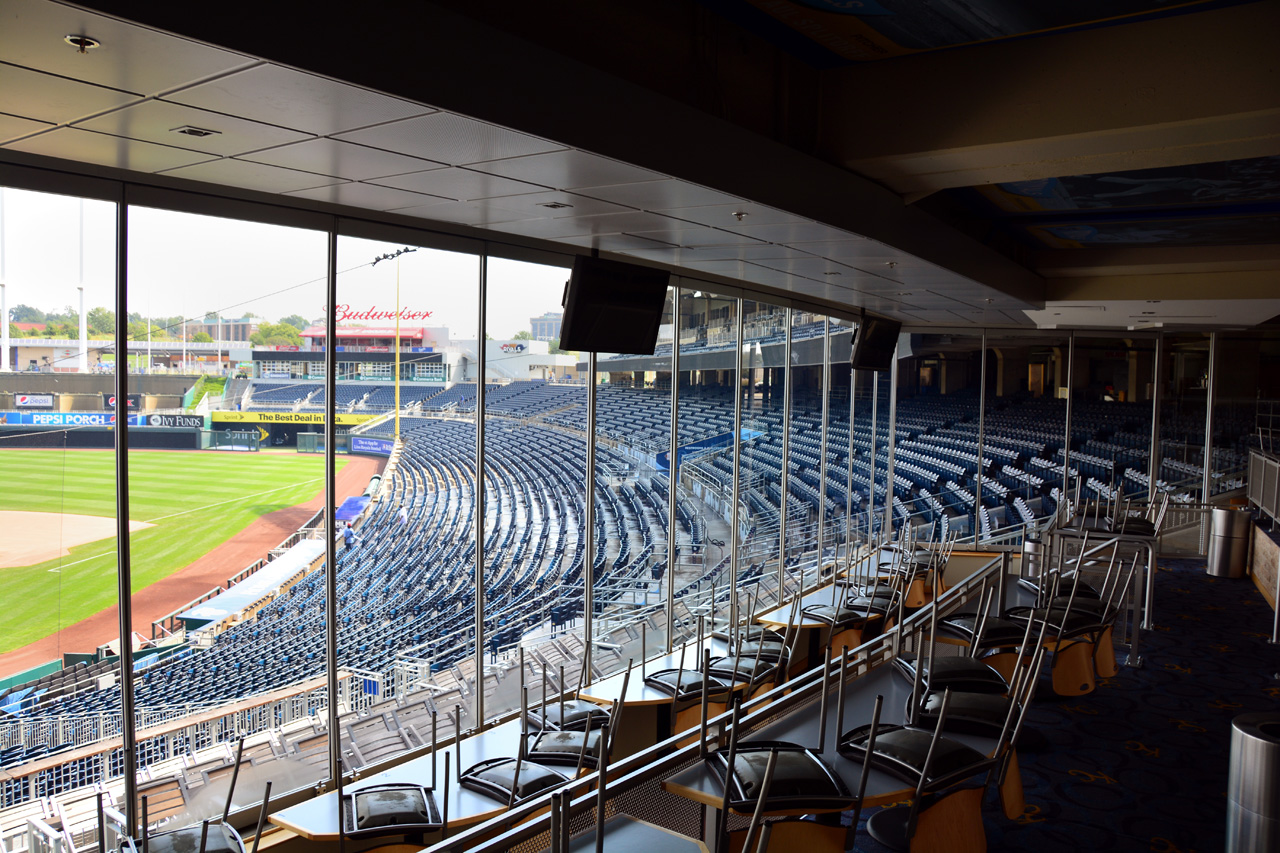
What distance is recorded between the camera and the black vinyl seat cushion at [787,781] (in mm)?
2301

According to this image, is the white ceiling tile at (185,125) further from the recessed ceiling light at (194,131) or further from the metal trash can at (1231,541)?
the metal trash can at (1231,541)

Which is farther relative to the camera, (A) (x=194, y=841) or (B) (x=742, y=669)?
(B) (x=742, y=669)

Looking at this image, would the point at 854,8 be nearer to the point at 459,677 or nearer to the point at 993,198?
the point at 993,198

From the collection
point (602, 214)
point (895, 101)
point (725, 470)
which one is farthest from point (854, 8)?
point (725, 470)

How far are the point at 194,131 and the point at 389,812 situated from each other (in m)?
2.38

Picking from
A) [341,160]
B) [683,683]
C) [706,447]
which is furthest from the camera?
[706,447]

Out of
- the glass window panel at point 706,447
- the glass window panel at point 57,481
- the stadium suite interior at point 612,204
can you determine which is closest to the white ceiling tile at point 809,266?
the stadium suite interior at point 612,204

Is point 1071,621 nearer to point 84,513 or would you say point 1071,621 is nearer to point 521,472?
point 521,472

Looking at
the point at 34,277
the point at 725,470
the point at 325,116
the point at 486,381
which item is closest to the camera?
the point at 325,116

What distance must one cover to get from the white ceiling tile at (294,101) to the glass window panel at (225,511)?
123 centimetres

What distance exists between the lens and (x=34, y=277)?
3.03 m

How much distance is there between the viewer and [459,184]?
3322mm

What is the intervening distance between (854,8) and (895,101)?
91cm

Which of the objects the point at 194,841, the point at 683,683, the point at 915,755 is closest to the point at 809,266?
the point at 683,683
